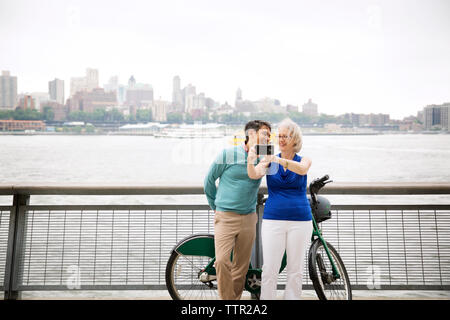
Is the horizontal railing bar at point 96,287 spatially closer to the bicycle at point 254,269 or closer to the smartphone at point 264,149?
the bicycle at point 254,269

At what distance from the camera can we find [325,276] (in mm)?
1995

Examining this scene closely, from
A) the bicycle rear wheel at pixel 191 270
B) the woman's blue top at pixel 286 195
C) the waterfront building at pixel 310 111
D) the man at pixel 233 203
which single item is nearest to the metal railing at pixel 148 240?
the bicycle rear wheel at pixel 191 270

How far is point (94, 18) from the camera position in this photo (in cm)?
10231

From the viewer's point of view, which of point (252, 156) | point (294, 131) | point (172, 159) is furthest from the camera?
point (172, 159)

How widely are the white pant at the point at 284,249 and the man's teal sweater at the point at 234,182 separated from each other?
0.54ft

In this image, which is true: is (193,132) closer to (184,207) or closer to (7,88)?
(7,88)

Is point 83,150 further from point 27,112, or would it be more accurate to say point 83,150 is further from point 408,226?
point 408,226

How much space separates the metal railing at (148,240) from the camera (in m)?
2.31

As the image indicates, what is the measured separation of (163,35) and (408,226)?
104 metres

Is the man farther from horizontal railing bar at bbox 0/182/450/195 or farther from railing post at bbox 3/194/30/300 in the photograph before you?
railing post at bbox 3/194/30/300

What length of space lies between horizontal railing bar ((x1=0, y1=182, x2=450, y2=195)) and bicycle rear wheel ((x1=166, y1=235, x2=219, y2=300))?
34cm

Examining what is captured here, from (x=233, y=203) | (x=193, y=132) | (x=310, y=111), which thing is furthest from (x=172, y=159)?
(x=233, y=203)

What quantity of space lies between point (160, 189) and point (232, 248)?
68cm

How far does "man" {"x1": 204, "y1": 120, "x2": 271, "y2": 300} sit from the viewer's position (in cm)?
177
